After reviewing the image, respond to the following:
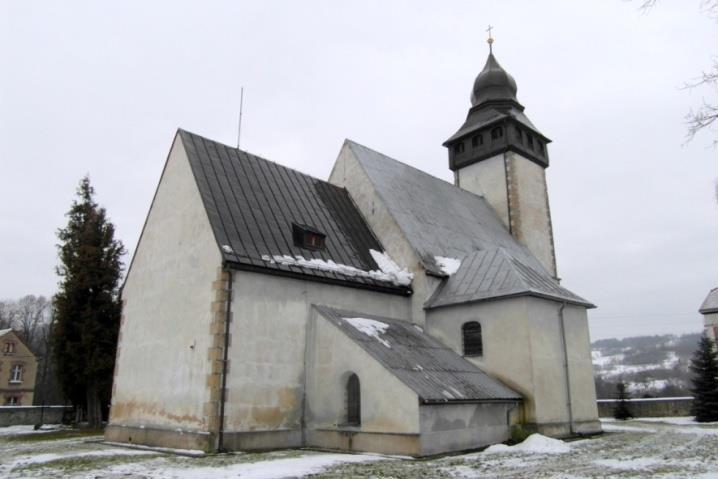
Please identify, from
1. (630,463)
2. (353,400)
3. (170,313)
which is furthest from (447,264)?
(630,463)

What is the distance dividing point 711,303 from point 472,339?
3253 cm

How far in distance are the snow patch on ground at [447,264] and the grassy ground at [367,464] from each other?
6461mm

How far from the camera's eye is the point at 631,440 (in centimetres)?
1530

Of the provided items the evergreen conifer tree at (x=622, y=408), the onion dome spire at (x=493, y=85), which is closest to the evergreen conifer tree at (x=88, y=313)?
the onion dome spire at (x=493, y=85)

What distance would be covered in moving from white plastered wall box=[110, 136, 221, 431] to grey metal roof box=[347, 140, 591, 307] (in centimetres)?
679

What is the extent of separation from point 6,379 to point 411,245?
43.2 m

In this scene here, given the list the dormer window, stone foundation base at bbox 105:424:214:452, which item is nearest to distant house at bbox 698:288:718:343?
the dormer window

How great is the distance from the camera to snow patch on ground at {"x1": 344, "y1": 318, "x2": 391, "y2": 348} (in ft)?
47.2

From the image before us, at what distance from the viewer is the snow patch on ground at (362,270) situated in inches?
585

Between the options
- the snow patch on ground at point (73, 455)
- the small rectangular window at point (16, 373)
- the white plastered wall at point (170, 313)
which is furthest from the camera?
the small rectangular window at point (16, 373)

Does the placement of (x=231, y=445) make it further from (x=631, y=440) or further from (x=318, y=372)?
(x=631, y=440)

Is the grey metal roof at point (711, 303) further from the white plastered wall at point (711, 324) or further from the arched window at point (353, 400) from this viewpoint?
the arched window at point (353, 400)

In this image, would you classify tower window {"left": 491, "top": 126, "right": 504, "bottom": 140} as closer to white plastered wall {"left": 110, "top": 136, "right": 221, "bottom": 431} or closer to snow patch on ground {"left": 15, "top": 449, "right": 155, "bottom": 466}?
white plastered wall {"left": 110, "top": 136, "right": 221, "bottom": 431}

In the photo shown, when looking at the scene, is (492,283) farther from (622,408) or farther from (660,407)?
(660,407)
